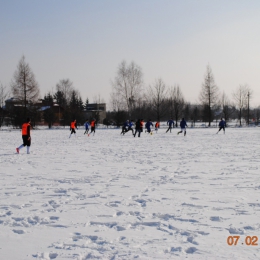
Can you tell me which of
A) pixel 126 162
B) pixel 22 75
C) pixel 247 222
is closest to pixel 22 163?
pixel 126 162

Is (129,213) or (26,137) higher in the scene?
(26,137)

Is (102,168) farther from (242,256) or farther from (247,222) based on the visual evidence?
(242,256)

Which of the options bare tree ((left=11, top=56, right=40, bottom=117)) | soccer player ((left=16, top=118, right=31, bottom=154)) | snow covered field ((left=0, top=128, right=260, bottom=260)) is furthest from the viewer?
bare tree ((left=11, top=56, right=40, bottom=117))

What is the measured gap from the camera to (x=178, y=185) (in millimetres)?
7605

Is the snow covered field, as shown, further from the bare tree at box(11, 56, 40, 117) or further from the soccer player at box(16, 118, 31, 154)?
the bare tree at box(11, 56, 40, 117)

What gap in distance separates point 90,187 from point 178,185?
6.75ft
